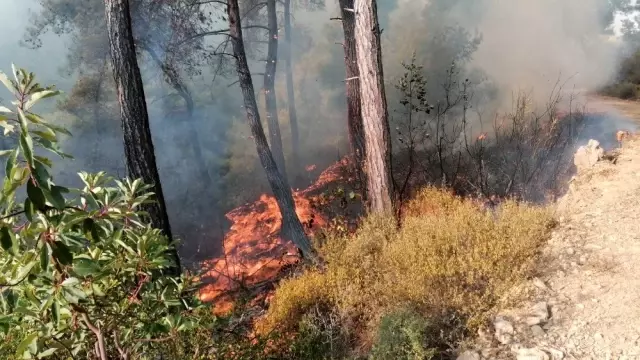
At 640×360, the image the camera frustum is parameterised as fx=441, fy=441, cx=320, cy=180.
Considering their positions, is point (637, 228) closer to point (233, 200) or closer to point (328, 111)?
point (233, 200)

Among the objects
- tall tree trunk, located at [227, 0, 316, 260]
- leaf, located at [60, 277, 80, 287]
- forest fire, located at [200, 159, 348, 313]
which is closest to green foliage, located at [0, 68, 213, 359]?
leaf, located at [60, 277, 80, 287]

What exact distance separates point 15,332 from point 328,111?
620 inches

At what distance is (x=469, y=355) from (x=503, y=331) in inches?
12.2

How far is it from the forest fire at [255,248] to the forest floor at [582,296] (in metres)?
3.51

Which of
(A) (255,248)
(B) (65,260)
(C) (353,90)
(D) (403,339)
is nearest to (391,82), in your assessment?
(A) (255,248)

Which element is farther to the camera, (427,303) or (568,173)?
(568,173)

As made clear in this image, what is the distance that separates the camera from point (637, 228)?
412 centimetres

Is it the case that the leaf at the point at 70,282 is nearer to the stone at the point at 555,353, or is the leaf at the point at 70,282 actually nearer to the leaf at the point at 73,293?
the leaf at the point at 73,293

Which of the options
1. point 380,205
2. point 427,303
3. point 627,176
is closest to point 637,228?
point 627,176

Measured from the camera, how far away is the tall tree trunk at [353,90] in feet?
22.6

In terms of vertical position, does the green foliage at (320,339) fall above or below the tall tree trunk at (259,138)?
below

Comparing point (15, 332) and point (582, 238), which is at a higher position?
point (15, 332)

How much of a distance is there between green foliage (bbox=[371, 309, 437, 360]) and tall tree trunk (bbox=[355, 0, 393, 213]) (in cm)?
237

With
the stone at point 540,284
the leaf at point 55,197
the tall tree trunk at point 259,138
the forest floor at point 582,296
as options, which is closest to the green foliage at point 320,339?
the forest floor at point 582,296
